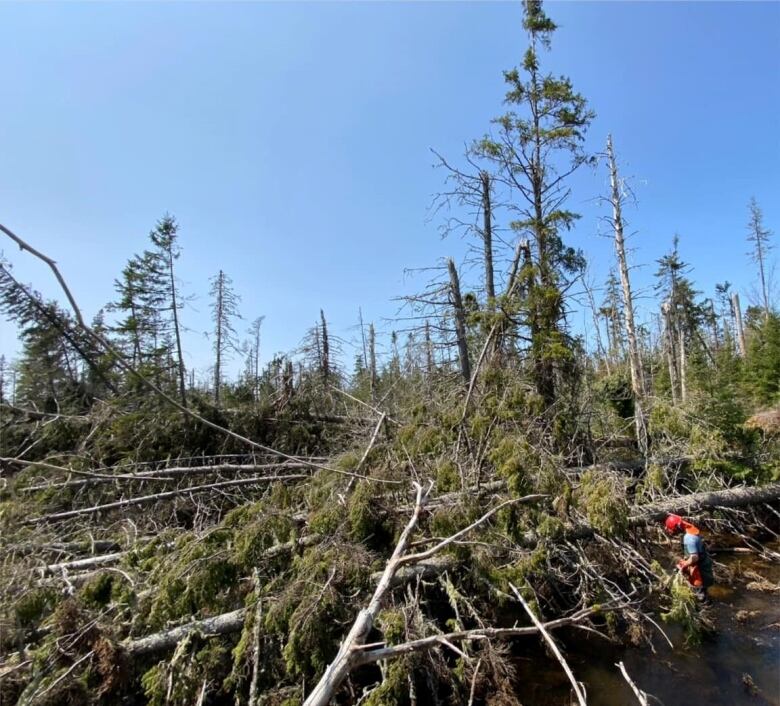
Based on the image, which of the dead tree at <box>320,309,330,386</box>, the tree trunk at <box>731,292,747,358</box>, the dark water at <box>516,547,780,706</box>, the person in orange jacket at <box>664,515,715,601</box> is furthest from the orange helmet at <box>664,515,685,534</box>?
the tree trunk at <box>731,292,747,358</box>

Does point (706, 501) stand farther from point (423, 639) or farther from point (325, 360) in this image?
point (325, 360)

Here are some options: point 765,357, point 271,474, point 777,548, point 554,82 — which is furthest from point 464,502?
point 765,357

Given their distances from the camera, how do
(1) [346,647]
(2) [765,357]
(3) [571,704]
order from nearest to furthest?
(1) [346,647]
(3) [571,704]
(2) [765,357]

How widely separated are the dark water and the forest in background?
26 cm

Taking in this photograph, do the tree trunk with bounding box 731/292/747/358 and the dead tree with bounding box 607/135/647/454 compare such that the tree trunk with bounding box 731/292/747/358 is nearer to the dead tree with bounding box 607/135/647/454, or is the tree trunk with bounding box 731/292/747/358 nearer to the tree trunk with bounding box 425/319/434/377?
the dead tree with bounding box 607/135/647/454

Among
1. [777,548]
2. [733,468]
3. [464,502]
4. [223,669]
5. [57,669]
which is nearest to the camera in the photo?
[57,669]

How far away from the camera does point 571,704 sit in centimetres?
381

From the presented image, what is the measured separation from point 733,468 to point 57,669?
31.4 ft

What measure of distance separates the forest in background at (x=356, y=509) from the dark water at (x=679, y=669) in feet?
0.85

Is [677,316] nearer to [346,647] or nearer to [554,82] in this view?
[554,82]

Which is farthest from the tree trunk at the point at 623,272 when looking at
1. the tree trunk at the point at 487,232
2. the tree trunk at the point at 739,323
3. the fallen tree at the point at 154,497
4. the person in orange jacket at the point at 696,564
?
the tree trunk at the point at 739,323

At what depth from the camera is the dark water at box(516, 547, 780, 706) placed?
3887 millimetres

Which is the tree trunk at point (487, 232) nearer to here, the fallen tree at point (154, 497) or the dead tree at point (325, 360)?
the dead tree at point (325, 360)

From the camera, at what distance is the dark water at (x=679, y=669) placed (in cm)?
389
